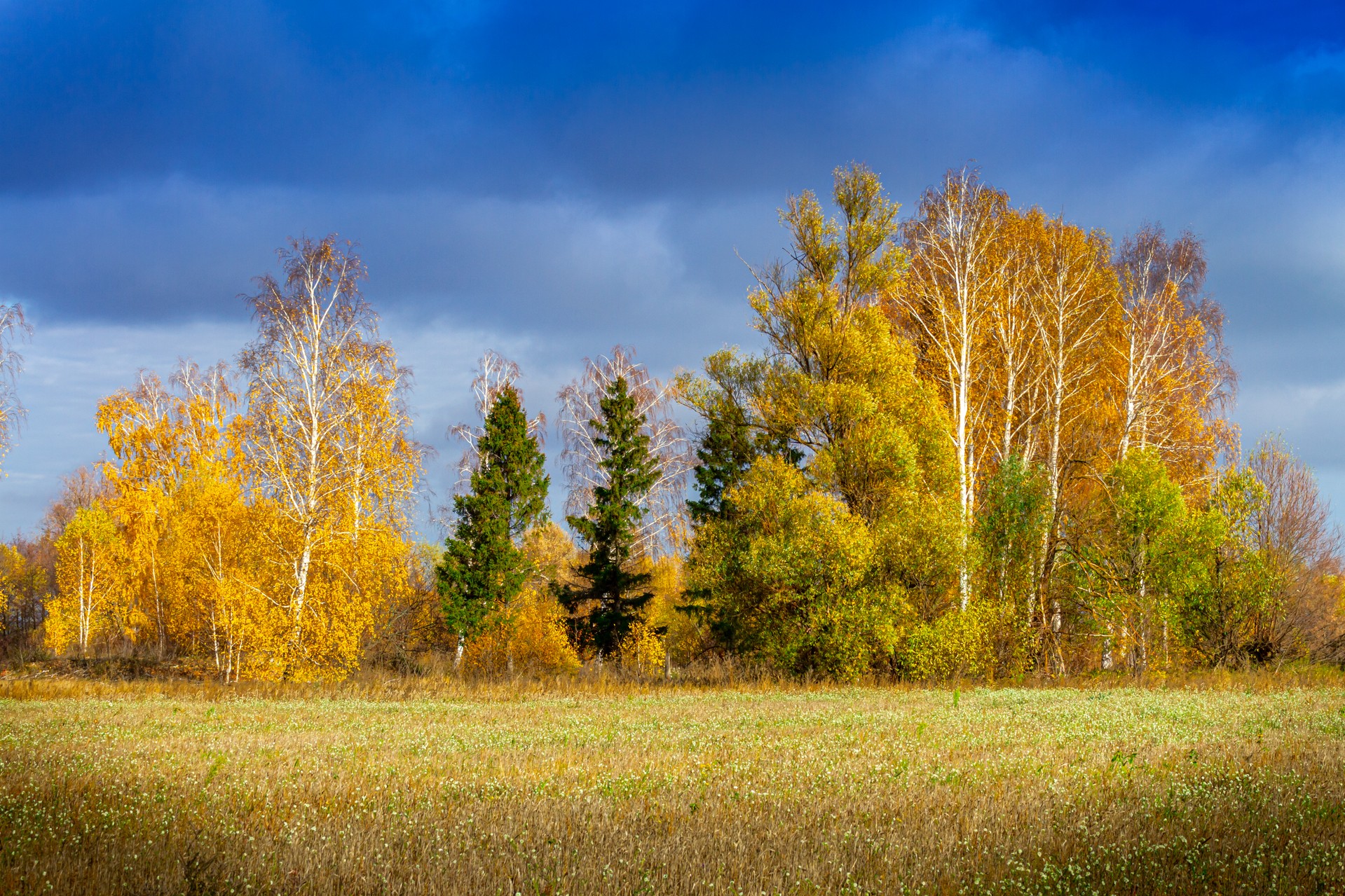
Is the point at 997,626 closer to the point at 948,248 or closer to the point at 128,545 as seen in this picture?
the point at 948,248

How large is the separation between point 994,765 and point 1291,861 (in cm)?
360

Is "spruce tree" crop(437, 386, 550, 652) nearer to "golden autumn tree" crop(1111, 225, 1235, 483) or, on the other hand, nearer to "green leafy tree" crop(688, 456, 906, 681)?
"green leafy tree" crop(688, 456, 906, 681)

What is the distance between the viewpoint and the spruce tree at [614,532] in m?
33.3

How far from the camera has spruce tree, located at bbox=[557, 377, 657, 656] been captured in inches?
1313

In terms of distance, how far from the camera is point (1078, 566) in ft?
85.4

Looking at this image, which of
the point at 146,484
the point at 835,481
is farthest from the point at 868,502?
the point at 146,484

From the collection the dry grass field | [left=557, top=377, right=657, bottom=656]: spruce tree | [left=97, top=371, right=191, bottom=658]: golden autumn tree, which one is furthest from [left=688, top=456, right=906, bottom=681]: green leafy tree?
[left=97, top=371, right=191, bottom=658]: golden autumn tree

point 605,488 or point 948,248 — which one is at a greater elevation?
point 948,248

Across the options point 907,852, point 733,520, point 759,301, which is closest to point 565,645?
point 733,520

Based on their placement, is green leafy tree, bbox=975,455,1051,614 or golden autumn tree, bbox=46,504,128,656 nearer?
green leafy tree, bbox=975,455,1051,614

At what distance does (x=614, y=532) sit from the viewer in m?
33.6

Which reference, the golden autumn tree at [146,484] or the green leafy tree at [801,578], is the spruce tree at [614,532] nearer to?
the green leafy tree at [801,578]

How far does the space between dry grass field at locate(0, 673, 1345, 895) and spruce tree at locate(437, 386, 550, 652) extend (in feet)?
53.7

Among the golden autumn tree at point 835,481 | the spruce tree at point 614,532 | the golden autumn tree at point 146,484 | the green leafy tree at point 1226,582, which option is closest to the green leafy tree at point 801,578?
the golden autumn tree at point 835,481
